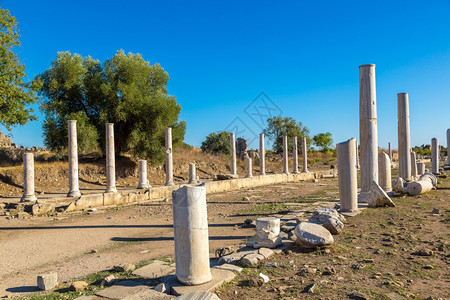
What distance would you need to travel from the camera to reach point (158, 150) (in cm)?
2372

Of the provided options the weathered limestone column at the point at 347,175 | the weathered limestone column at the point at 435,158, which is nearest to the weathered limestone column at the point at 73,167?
the weathered limestone column at the point at 347,175

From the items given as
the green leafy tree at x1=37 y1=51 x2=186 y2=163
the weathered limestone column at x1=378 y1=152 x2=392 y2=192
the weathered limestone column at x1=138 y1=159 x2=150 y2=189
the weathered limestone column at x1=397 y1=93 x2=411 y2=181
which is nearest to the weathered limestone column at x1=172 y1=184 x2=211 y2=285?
the weathered limestone column at x1=378 y1=152 x2=392 y2=192

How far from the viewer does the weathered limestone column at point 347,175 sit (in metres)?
9.28

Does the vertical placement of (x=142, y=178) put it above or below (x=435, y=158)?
below

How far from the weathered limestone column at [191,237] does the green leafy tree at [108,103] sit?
18.6m

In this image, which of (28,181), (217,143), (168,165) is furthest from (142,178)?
(217,143)

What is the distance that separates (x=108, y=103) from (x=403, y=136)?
17838 mm

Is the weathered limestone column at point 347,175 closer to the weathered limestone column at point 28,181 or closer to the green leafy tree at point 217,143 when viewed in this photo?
the weathered limestone column at point 28,181

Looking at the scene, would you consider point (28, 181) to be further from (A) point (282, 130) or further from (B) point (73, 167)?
(A) point (282, 130)

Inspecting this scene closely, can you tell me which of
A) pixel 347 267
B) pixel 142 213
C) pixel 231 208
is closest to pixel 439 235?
pixel 347 267

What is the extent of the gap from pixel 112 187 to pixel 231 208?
20.1 feet

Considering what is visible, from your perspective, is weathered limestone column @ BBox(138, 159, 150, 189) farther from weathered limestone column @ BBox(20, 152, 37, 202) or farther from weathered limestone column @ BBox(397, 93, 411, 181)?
weathered limestone column @ BBox(397, 93, 411, 181)

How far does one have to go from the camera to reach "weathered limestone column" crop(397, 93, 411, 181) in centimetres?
1577

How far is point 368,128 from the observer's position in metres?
11.2
